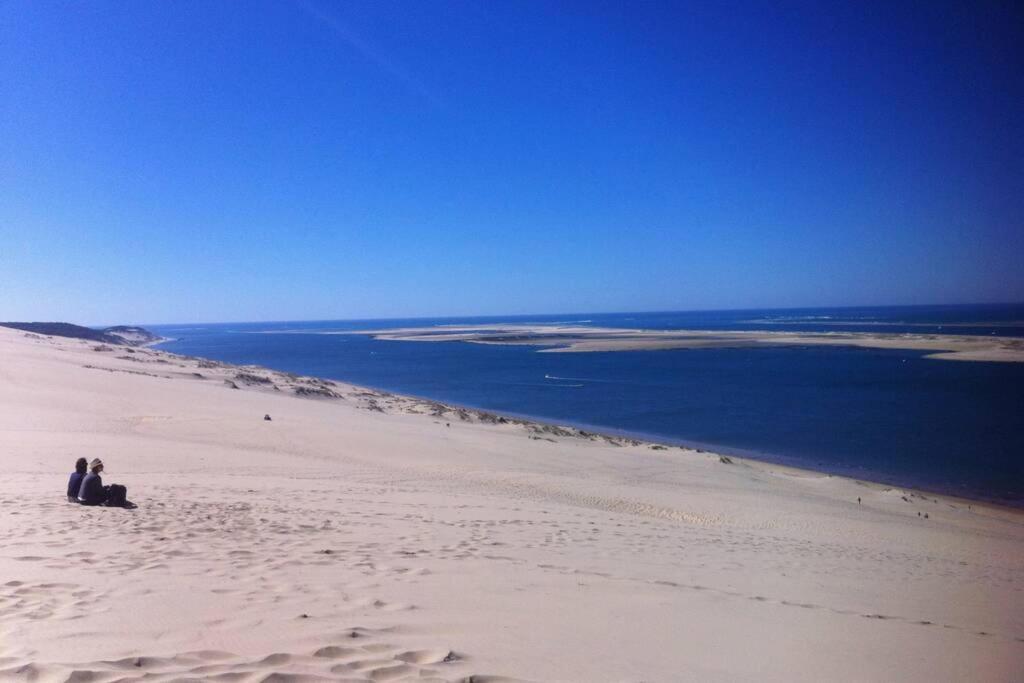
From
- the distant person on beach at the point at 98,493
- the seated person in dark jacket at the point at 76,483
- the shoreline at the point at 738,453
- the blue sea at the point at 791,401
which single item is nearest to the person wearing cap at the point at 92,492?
the distant person on beach at the point at 98,493

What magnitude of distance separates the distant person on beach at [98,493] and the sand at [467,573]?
0.43 metres

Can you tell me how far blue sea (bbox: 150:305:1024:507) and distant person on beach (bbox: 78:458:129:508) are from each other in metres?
19.1

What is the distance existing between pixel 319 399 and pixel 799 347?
5692cm

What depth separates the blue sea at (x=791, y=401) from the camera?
70.2 feet

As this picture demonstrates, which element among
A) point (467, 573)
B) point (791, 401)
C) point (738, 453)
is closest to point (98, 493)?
point (467, 573)

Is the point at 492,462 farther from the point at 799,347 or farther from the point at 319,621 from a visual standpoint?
the point at 799,347

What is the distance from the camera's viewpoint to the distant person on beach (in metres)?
8.31

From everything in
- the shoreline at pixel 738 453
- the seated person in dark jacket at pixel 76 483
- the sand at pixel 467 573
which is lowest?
the shoreline at pixel 738 453

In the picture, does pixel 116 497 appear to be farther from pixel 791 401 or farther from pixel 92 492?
pixel 791 401

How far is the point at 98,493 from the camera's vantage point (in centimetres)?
835

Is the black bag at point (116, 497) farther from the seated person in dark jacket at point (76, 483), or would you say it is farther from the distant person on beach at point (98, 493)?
the seated person in dark jacket at point (76, 483)

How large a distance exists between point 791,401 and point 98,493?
1292 inches

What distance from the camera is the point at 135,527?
7.27 meters

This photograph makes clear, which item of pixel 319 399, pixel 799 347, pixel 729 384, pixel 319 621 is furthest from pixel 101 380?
pixel 799 347
